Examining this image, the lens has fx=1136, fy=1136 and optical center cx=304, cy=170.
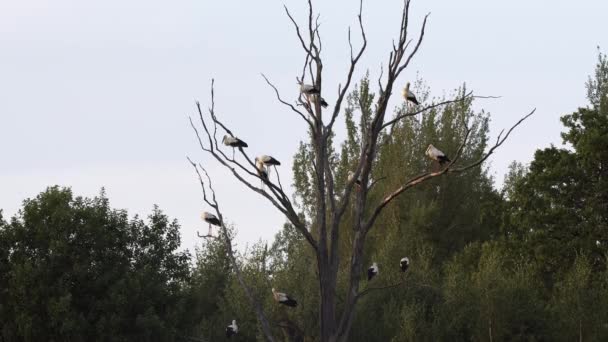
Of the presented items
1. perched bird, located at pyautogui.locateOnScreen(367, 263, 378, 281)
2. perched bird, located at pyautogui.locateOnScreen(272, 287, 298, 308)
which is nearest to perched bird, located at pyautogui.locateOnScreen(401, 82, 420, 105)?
perched bird, located at pyautogui.locateOnScreen(272, 287, 298, 308)

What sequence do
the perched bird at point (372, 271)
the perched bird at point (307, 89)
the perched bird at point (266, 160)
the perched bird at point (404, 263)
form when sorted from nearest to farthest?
the perched bird at point (307, 89)
the perched bird at point (266, 160)
the perched bird at point (372, 271)
the perched bird at point (404, 263)

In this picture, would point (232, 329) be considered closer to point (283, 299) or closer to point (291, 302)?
point (291, 302)

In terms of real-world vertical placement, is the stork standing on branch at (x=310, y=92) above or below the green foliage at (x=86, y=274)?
below

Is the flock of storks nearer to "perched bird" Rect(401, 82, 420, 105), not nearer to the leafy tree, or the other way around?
"perched bird" Rect(401, 82, 420, 105)

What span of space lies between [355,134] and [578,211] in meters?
15.3

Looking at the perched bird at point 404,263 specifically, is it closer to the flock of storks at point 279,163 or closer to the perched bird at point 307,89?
the flock of storks at point 279,163

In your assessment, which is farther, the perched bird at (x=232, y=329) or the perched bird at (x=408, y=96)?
the perched bird at (x=232, y=329)

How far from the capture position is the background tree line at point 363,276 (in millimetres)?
36469

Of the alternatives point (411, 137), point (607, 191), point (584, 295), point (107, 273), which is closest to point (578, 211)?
point (607, 191)

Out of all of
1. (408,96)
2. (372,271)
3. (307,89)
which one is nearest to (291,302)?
(372,271)

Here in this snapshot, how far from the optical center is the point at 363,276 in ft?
137

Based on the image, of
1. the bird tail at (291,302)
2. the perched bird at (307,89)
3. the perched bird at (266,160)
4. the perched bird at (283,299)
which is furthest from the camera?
the bird tail at (291,302)

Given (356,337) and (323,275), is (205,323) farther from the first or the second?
(323,275)

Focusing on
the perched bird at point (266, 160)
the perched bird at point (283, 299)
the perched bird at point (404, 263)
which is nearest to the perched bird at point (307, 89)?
the perched bird at point (266, 160)
